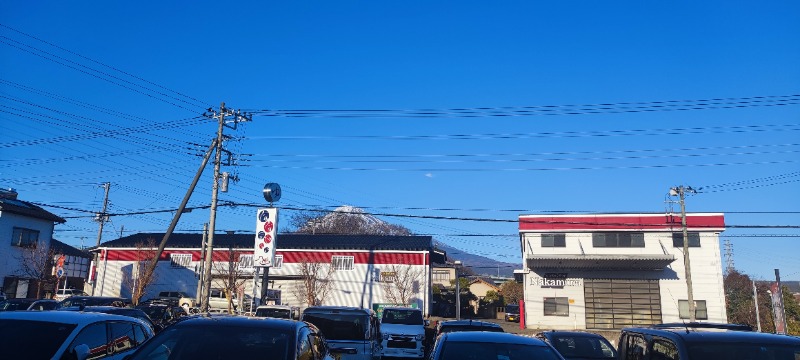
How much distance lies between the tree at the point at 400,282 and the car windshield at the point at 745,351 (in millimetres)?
39115

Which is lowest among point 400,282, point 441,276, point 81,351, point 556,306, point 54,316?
point 81,351

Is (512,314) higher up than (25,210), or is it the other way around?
(25,210)

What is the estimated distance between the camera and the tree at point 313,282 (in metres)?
45.2

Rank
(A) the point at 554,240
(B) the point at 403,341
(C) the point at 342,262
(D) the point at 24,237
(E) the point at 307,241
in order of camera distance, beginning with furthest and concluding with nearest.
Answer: (E) the point at 307,241
(C) the point at 342,262
(A) the point at 554,240
(D) the point at 24,237
(B) the point at 403,341

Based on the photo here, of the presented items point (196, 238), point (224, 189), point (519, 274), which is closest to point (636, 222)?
point (519, 274)

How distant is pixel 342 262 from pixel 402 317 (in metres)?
26.0

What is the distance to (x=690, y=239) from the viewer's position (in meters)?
39.7

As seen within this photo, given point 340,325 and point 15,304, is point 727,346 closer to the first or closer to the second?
point 340,325

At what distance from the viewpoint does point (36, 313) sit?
22.9 ft

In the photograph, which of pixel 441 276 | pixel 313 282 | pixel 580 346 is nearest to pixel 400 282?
pixel 313 282

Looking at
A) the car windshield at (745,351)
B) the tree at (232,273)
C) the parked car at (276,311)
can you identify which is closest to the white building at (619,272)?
the parked car at (276,311)

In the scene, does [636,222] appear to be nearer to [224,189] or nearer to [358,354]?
[224,189]

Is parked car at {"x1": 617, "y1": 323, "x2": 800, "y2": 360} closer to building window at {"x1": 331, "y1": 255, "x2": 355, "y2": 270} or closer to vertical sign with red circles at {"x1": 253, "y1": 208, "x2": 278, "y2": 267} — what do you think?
vertical sign with red circles at {"x1": 253, "y1": 208, "x2": 278, "y2": 267}

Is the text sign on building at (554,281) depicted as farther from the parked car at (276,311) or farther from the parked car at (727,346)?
the parked car at (727,346)
